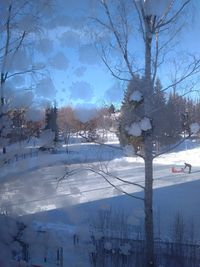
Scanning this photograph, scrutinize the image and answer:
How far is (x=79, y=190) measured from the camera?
42.9 ft

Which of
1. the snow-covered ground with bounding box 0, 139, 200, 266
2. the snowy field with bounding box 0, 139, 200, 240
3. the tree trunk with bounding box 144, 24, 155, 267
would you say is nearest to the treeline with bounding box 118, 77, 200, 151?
the tree trunk with bounding box 144, 24, 155, 267

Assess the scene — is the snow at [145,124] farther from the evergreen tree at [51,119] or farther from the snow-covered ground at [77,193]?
the evergreen tree at [51,119]

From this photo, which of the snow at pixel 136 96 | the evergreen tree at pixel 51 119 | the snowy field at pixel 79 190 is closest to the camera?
the snowy field at pixel 79 190

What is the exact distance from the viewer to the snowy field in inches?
233

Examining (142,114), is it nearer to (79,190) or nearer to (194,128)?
(194,128)

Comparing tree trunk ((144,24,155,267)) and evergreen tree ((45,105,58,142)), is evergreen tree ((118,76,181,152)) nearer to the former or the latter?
tree trunk ((144,24,155,267))

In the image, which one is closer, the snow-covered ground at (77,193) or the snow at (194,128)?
the snow-covered ground at (77,193)

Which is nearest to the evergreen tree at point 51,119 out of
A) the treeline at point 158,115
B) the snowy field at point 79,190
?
the snowy field at point 79,190

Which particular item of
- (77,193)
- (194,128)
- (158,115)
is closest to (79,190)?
(77,193)

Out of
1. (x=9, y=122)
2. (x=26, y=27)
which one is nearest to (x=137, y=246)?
(x=9, y=122)

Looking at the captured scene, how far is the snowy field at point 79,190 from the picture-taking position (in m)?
5.91

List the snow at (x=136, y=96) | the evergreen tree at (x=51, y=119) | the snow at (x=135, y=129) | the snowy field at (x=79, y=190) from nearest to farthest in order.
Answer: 1. the snowy field at (x=79, y=190)
2. the evergreen tree at (x=51, y=119)
3. the snow at (x=135, y=129)
4. the snow at (x=136, y=96)

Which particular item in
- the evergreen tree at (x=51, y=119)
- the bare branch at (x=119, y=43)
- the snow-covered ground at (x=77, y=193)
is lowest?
the snow-covered ground at (x=77, y=193)

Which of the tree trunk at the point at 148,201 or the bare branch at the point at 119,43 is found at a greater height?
the bare branch at the point at 119,43
